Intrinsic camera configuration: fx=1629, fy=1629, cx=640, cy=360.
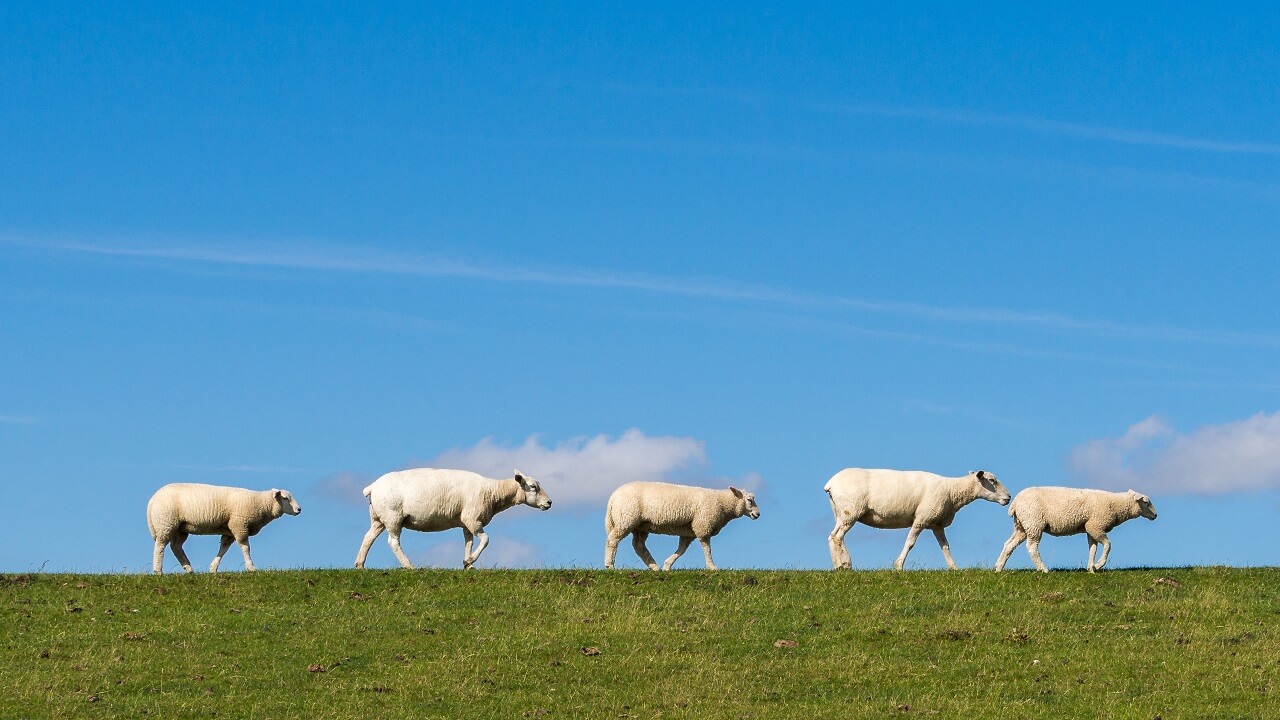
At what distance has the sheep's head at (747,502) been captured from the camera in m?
37.8

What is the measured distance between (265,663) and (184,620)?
3723 millimetres

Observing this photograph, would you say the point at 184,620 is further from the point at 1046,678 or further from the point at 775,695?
the point at 1046,678

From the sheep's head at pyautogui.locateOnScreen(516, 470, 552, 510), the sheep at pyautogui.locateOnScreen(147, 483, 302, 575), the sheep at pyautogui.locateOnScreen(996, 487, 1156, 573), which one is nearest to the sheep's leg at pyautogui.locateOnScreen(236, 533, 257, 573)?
the sheep at pyautogui.locateOnScreen(147, 483, 302, 575)

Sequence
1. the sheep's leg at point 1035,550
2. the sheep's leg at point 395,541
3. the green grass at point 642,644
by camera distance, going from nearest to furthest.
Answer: the green grass at point 642,644, the sheep's leg at point 1035,550, the sheep's leg at point 395,541

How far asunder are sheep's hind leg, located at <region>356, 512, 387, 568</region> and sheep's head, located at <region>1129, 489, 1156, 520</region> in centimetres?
1640

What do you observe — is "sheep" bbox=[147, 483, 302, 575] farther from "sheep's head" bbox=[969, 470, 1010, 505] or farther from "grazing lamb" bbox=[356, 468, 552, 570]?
"sheep's head" bbox=[969, 470, 1010, 505]

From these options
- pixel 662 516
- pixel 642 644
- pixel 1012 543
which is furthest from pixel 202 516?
pixel 1012 543

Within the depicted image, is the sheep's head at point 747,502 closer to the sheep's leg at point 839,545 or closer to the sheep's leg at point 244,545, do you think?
the sheep's leg at point 839,545

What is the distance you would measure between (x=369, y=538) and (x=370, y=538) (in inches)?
1.4

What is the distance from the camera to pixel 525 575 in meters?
32.2

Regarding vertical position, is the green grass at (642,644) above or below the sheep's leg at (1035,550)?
below

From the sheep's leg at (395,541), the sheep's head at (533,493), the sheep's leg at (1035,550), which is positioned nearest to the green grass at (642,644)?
the sheep's leg at (1035,550)

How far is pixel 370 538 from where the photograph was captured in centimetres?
3609

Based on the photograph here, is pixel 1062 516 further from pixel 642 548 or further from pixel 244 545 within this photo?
pixel 244 545
